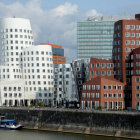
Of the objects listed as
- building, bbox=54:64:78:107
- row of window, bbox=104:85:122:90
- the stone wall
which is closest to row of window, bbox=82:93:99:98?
row of window, bbox=104:85:122:90

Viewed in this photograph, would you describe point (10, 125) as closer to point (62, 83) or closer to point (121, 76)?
point (121, 76)

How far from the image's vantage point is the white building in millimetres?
181887

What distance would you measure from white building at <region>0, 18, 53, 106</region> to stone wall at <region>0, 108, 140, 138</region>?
3648cm

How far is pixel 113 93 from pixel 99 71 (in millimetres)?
14166

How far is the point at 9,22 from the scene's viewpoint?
191 m

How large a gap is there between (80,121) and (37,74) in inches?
2730

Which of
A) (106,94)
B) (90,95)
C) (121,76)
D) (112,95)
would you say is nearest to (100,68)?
(121,76)

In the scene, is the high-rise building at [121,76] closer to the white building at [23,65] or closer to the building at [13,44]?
the white building at [23,65]

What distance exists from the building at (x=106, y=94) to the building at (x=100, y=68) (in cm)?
951

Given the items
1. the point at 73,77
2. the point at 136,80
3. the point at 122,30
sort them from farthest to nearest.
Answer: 1. the point at 73,77
2. the point at 122,30
3. the point at 136,80

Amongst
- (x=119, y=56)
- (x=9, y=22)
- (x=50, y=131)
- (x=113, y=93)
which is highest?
(x=9, y=22)

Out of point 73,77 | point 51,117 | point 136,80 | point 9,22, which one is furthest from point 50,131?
point 9,22

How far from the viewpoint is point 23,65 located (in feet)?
620

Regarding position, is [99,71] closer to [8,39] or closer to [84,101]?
[84,101]
